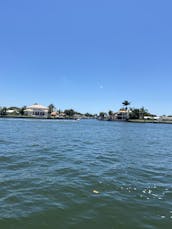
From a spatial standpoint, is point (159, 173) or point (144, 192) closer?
point (144, 192)

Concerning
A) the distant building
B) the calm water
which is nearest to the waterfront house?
the distant building

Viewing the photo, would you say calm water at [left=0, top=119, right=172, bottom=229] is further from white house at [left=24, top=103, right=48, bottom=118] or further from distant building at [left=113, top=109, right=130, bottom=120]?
white house at [left=24, top=103, right=48, bottom=118]

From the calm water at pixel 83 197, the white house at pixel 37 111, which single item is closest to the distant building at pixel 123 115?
the white house at pixel 37 111

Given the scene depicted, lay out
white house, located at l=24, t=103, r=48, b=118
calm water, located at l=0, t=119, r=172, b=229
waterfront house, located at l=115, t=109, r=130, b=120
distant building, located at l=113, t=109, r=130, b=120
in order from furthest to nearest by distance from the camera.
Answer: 1. distant building, located at l=113, t=109, r=130, b=120
2. waterfront house, located at l=115, t=109, r=130, b=120
3. white house, located at l=24, t=103, r=48, b=118
4. calm water, located at l=0, t=119, r=172, b=229

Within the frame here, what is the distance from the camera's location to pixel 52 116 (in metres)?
188

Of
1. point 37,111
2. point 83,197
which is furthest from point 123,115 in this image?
point 83,197

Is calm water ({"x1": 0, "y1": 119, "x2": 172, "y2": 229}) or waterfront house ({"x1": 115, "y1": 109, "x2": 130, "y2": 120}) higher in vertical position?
waterfront house ({"x1": 115, "y1": 109, "x2": 130, "y2": 120})

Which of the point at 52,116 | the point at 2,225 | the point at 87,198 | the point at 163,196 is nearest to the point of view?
the point at 2,225

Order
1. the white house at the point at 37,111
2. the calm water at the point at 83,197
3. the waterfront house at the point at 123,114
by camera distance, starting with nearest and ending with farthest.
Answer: the calm water at the point at 83,197 < the white house at the point at 37,111 < the waterfront house at the point at 123,114

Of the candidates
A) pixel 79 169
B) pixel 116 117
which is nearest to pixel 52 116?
pixel 116 117

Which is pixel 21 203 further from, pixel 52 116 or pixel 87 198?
pixel 52 116

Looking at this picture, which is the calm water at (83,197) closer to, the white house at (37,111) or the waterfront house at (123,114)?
the waterfront house at (123,114)

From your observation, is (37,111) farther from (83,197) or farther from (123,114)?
(83,197)

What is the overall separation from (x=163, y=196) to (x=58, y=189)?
158 inches
